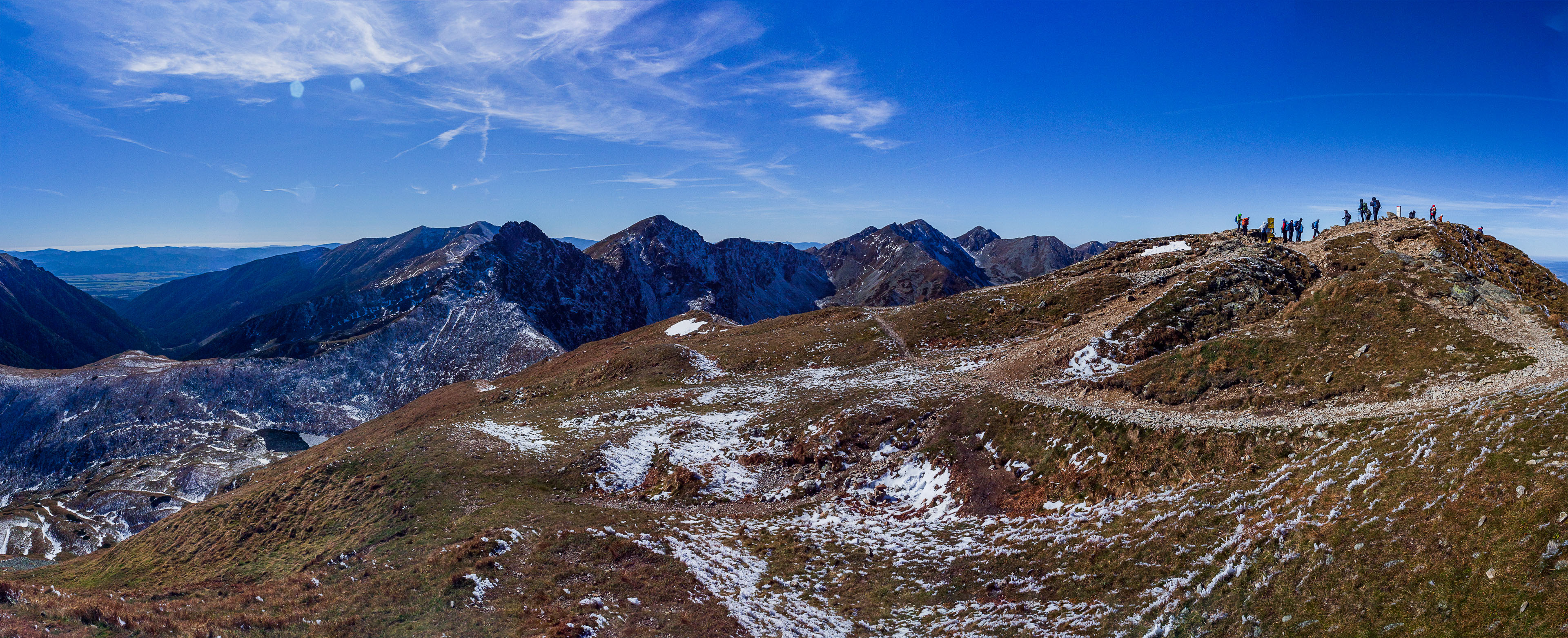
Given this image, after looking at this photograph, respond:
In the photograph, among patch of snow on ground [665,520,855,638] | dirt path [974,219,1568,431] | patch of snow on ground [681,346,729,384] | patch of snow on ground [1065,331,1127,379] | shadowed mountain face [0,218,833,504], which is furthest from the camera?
shadowed mountain face [0,218,833,504]

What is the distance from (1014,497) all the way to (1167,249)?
52.3m

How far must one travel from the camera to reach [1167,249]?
209 ft

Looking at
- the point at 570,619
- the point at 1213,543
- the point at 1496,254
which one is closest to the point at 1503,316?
the point at 1496,254

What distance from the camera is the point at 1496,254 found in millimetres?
40625

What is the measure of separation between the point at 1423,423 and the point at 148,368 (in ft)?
590

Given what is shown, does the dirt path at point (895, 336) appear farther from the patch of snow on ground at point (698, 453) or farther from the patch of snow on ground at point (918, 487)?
the patch of snow on ground at point (918, 487)

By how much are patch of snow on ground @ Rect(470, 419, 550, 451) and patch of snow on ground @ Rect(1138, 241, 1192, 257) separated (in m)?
63.7

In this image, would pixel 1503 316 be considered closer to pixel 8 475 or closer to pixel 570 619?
pixel 570 619

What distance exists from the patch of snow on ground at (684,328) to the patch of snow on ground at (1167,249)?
198 feet

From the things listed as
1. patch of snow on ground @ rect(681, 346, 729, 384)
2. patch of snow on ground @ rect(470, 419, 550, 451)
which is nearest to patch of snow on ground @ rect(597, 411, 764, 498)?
patch of snow on ground @ rect(470, 419, 550, 451)

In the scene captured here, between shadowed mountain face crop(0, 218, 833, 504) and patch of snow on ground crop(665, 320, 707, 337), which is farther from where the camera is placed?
shadowed mountain face crop(0, 218, 833, 504)

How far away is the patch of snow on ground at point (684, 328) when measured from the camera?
8988 centimetres

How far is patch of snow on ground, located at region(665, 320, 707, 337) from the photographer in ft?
295

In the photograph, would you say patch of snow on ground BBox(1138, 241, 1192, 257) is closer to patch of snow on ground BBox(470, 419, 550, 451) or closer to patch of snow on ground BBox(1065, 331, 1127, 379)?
patch of snow on ground BBox(1065, 331, 1127, 379)
